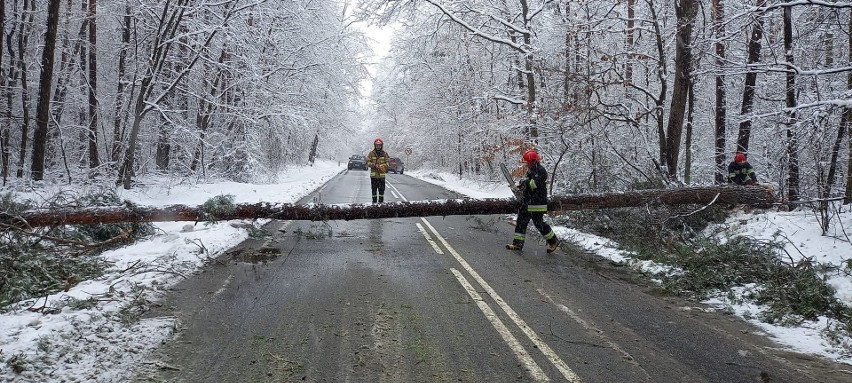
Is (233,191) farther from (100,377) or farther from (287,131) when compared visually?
(100,377)

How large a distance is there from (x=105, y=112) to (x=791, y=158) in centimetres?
2147

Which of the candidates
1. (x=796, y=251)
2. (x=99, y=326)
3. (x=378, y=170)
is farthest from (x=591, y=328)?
(x=378, y=170)

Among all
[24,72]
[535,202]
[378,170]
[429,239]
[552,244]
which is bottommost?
[429,239]

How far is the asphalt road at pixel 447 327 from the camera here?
144 inches

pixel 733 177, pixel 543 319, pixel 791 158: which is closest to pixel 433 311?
pixel 543 319

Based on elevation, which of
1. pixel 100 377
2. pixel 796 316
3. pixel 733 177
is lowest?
pixel 100 377

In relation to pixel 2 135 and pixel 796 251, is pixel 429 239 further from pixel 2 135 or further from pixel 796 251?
pixel 2 135

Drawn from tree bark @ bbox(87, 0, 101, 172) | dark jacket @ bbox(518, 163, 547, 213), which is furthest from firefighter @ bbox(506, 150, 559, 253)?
tree bark @ bbox(87, 0, 101, 172)

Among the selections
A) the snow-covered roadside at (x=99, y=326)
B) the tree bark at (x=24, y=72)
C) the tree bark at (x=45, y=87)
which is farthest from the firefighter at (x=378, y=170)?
the tree bark at (x=24, y=72)

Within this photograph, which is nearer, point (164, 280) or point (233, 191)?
point (164, 280)

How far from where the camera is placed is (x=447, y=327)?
179 inches

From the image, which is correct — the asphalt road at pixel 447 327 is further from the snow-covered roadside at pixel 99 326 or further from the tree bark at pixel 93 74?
the tree bark at pixel 93 74

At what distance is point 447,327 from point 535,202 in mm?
4308

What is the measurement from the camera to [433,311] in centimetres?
502
